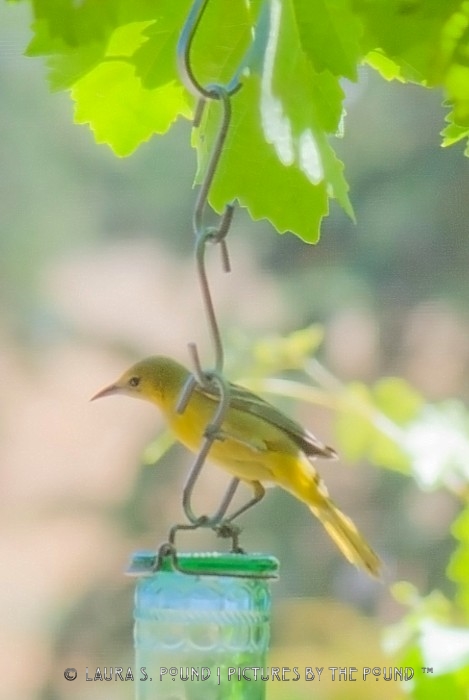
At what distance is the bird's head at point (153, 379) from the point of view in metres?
0.59

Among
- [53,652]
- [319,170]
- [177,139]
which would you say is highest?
[177,139]

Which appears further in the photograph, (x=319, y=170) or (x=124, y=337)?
(x=124, y=337)

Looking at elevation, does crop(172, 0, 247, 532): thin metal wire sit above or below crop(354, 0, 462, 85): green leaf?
below

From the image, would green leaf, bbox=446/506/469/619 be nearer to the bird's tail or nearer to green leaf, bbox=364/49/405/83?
the bird's tail

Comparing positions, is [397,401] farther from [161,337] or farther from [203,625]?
[203,625]

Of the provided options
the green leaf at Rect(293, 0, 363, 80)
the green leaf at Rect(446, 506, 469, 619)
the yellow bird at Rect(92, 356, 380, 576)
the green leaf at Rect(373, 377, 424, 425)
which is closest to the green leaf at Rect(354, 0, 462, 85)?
the green leaf at Rect(293, 0, 363, 80)

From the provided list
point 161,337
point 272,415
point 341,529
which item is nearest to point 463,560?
point 341,529

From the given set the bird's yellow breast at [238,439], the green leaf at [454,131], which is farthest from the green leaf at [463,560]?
the green leaf at [454,131]

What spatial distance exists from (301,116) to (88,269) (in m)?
0.68

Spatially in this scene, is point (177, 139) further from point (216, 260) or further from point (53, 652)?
point (53, 652)

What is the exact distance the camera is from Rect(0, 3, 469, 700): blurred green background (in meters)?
1.04

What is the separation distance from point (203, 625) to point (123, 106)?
0.26m

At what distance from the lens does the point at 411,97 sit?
1.11 m

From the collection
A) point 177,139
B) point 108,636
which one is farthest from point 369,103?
point 108,636
